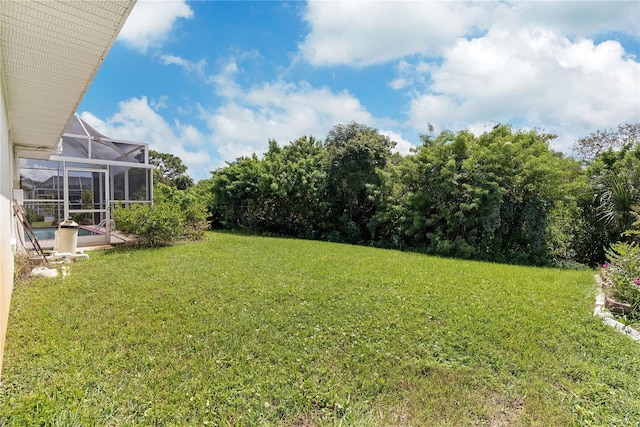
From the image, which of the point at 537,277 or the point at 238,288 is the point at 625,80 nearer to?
the point at 537,277

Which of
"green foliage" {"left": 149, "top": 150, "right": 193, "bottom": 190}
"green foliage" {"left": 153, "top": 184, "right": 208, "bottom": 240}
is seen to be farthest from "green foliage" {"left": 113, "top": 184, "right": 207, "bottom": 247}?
"green foliage" {"left": 149, "top": 150, "right": 193, "bottom": 190}

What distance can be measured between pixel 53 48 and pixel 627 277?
23.4ft

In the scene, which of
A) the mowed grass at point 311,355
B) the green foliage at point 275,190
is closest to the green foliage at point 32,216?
the mowed grass at point 311,355

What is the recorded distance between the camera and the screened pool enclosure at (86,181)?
9.00 metres

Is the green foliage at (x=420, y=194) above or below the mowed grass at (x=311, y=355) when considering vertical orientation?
above

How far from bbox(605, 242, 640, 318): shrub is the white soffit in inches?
246

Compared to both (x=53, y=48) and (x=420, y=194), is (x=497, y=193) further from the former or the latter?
(x=53, y=48)

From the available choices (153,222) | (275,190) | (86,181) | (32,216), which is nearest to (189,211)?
(153,222)

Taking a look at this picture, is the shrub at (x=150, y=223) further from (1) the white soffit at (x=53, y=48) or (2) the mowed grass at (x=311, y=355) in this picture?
(1) the white soffit at (x=53, y=48)

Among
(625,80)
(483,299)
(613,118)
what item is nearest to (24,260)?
(483,299)

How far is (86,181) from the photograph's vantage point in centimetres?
966

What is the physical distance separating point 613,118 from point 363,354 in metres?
18.4

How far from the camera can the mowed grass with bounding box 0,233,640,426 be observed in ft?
7.72

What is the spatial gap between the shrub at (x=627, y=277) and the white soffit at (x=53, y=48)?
20.5 ft
